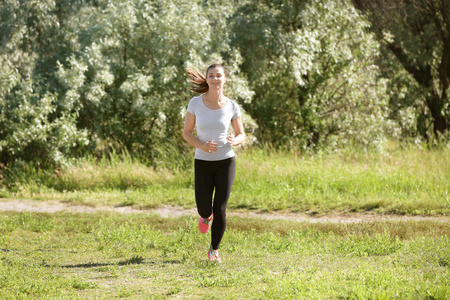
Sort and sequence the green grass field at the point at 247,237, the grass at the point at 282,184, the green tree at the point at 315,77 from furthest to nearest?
the green tree at the point at 315,77
the grass at the point at 282,184
the green grass field at the point at 247,237

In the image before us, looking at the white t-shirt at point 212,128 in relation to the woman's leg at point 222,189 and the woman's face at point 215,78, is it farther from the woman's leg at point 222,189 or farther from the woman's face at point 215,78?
the woman's face at point 215,78

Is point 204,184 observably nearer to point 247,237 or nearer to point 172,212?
point 247,237

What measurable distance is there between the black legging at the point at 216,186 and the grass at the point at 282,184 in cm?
417

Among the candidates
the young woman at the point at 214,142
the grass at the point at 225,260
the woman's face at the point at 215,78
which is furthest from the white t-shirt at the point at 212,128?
the grass at the point at 225,260

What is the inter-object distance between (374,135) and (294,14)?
13.1 ft

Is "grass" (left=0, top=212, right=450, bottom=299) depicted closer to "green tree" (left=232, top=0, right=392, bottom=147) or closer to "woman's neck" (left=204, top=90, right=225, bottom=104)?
"woman's neck" (left=204, top=90, right=225, bottom=104)

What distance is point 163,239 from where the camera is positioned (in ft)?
24.8

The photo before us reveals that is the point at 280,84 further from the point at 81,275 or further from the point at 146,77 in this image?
the point at 81,275

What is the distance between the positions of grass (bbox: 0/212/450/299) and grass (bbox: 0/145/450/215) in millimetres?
1649

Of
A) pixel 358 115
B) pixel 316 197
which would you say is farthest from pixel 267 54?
pixel 316 197

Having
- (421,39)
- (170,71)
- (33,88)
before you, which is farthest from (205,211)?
(421,39)

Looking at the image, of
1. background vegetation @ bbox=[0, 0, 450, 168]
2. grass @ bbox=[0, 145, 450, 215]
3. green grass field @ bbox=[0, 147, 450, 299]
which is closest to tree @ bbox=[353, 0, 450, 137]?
background vegetation @ bbox=[0, 0, 450, 168]

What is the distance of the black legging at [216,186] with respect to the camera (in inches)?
239

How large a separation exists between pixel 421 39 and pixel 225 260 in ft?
46.9
